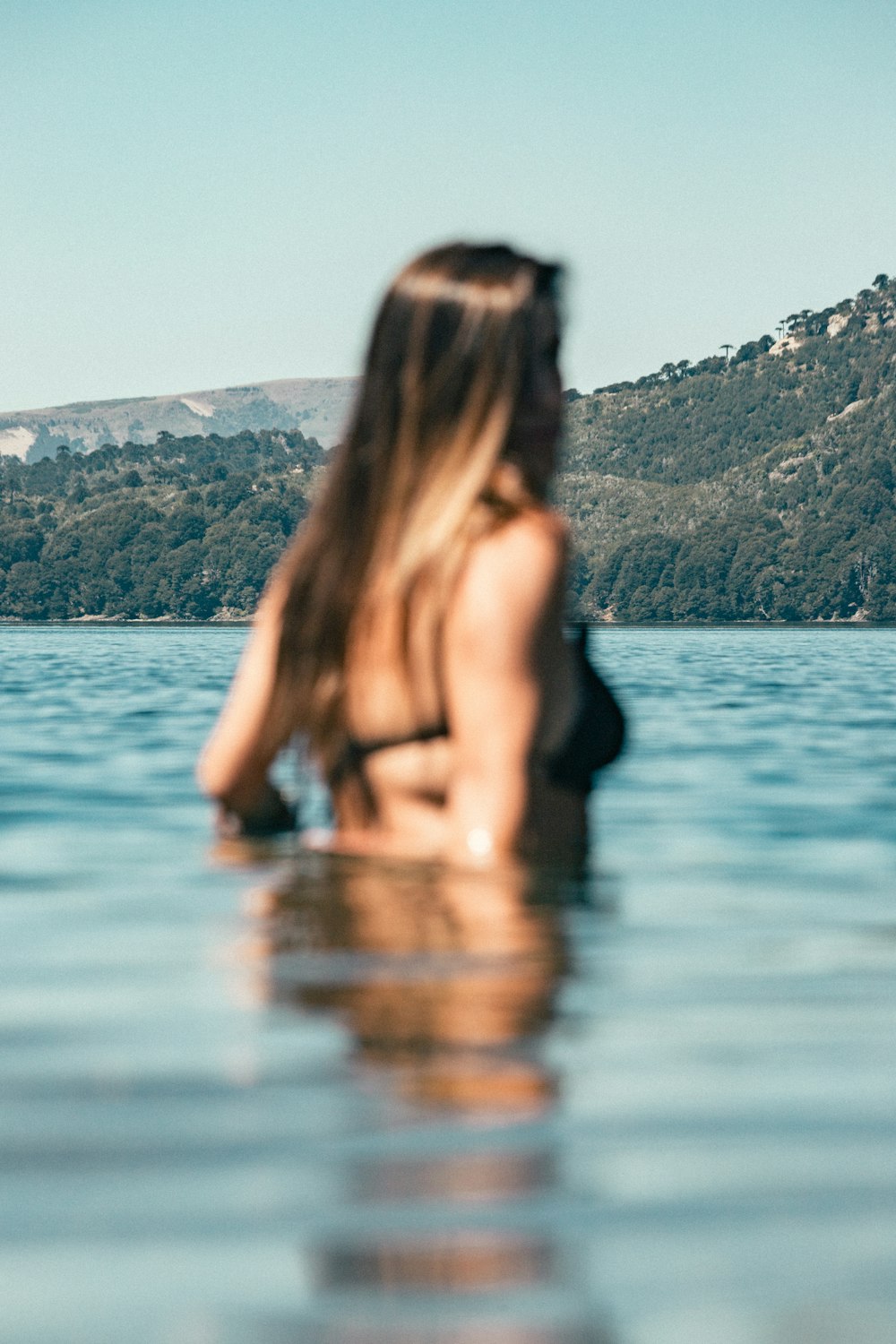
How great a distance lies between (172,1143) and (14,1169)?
0.26 metres

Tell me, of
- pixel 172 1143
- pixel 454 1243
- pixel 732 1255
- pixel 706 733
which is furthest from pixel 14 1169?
pixel 706 733

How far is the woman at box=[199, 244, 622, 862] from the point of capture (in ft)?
12.1

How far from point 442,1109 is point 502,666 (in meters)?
0.85

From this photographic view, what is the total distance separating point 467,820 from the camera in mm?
3848

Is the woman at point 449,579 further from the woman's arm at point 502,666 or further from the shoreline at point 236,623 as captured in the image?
the shoreline at point 236,623

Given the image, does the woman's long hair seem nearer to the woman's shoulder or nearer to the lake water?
the woman's shoulder

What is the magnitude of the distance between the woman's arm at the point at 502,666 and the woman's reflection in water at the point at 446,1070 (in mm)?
258

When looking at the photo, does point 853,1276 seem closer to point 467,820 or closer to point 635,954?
point 467,820

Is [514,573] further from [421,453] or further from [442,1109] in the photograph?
[442,1109]

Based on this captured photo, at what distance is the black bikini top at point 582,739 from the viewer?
4035mm

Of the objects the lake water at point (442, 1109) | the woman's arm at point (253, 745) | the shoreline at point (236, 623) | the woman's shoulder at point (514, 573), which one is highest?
the woman's shoulder at point (514, 573)

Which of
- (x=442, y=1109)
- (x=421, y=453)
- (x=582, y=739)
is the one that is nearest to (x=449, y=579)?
(x=421, y=453)

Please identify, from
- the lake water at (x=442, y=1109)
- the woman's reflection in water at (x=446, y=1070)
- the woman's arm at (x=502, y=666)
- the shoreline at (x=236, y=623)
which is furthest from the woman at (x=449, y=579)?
the shoreline at (x=236, y=623)

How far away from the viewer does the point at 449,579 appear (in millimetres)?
3676
